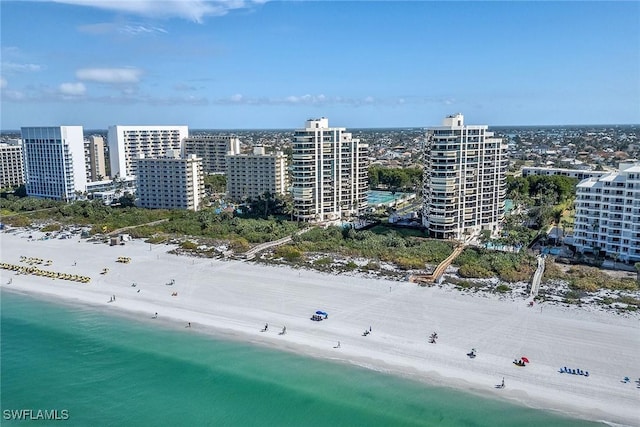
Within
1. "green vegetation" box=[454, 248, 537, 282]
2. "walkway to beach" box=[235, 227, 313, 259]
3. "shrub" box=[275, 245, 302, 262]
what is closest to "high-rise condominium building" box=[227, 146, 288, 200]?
A: "walkway to beach" box=[235, 227, 313, 259]

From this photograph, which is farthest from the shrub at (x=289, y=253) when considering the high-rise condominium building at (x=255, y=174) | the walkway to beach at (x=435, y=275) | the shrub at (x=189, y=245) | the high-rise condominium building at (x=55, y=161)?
the high-rise condominium building at (x=55, y=161)

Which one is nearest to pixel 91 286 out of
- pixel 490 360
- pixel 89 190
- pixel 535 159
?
pixel 490 360

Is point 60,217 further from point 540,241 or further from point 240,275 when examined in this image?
point 540,241

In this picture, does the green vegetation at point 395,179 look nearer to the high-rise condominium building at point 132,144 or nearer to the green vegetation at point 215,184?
the green vegetation at point 215,184

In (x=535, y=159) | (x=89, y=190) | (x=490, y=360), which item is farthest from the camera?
(x=535, y=159)

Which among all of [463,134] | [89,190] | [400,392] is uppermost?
[463,134]

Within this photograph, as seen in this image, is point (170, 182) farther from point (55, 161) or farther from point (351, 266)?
point (351, 266)

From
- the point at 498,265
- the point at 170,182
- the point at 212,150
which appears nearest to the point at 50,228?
the point at 170,182
